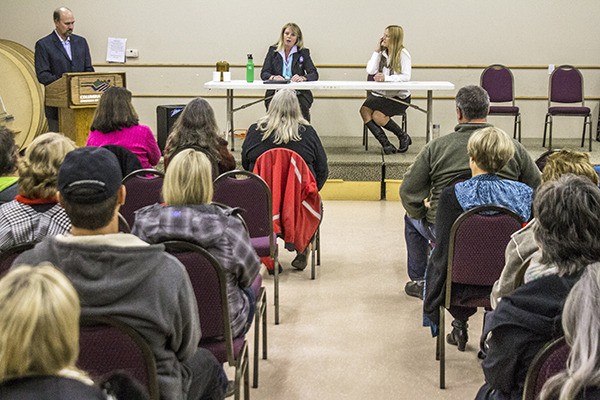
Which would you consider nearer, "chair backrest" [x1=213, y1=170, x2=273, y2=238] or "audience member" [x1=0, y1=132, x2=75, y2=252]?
"audience member" [x1=0, y1=132, x2=75, y2=252]

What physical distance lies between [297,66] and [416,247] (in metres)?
3.87

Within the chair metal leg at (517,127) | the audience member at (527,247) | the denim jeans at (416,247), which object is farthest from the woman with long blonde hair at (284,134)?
the chair metal leg at (517,127)

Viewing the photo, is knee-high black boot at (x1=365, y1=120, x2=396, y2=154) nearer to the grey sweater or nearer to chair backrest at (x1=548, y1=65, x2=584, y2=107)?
chair backrest at (x1=548, y1=65, x2=584, y2=107)

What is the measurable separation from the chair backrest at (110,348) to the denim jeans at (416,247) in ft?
8.92

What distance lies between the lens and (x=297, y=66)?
814 centimetres

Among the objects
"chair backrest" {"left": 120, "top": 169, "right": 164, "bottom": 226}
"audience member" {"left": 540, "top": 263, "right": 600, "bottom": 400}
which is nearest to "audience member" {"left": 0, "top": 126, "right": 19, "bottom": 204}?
"chair backrest" {"left": 120, "top": 169, "right": 164, "bottom": 226}

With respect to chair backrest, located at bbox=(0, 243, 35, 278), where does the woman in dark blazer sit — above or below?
above

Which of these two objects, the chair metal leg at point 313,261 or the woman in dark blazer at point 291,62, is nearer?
the chair metal leg at point 313,261

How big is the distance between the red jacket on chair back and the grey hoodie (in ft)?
8.53

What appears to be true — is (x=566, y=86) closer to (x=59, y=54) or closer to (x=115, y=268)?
→ (x=59, y=54)

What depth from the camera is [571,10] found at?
898 cm

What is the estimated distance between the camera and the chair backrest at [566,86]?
851 centimetres

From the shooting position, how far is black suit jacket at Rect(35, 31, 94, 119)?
7609 millimetres

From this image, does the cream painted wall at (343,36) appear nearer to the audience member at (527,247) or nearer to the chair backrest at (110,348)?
the audience member at (527,247)
